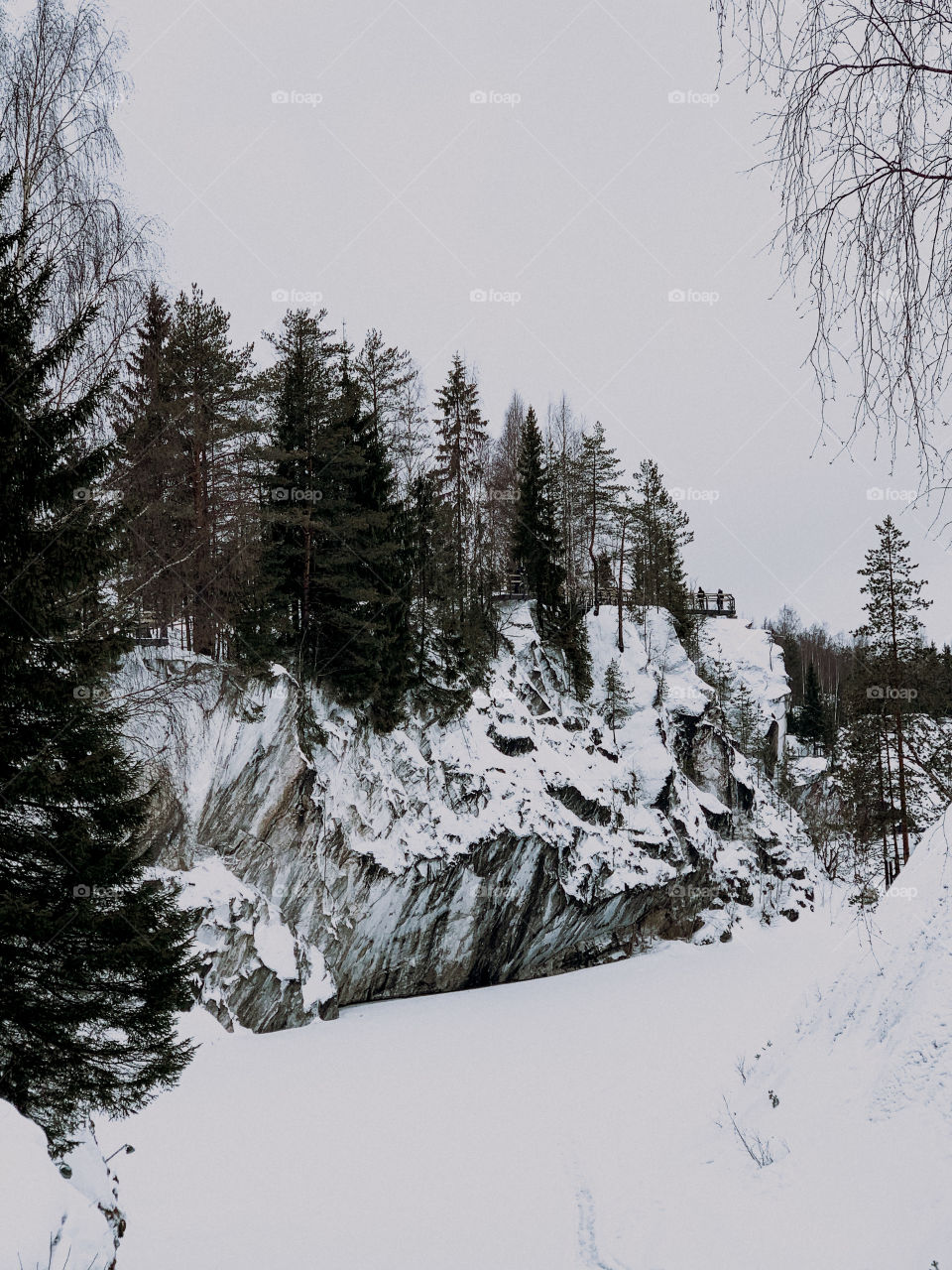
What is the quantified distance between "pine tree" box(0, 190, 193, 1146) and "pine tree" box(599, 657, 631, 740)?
22675 mm

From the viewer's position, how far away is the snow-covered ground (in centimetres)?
503

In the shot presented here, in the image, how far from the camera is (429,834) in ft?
61.2

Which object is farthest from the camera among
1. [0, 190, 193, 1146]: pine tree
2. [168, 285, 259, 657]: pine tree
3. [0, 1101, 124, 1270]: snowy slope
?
[168, 285, 259, 657]: pine tree

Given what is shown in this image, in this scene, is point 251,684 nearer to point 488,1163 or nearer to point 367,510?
point 367,510

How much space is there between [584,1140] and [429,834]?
9.43m

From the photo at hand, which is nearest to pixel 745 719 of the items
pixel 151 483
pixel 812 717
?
pixel 812 717

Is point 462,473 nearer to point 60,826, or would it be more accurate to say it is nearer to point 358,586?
point 358,586

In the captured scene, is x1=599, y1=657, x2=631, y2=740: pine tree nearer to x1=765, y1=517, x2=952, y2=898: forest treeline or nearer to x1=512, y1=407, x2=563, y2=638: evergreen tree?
x1=512, y1=407, x2=563, y2=638: evergreen tree

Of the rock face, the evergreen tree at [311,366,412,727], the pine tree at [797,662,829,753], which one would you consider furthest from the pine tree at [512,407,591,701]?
the pine tree at [797,662,829,753]

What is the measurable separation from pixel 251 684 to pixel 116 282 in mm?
8284

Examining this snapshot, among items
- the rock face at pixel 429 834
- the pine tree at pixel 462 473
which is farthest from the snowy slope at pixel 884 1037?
the pine tree at pixel 462 473

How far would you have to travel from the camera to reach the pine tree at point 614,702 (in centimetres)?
2780

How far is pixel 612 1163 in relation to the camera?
8234 mm

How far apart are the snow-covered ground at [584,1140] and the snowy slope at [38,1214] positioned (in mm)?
3837
